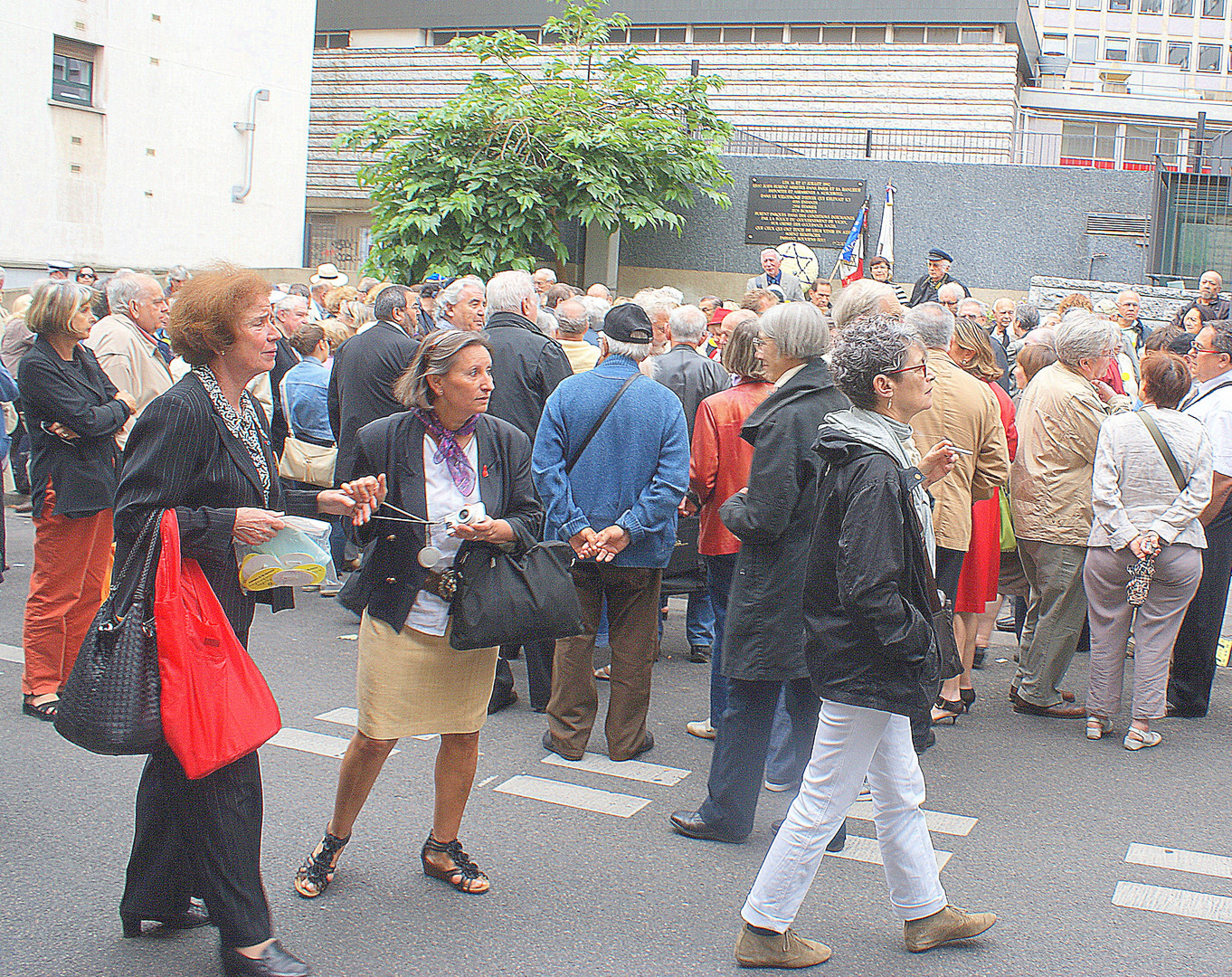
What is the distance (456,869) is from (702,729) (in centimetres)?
203

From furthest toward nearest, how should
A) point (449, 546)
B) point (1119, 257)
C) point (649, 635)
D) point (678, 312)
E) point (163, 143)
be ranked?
1. point (163, 143)
2. point (1119, 257)
3. point (678, 312)
4. point (649, 635)
5. point (449, 546)

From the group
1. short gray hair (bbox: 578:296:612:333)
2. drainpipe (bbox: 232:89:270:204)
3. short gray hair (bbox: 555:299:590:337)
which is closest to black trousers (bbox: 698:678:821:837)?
short gray hair (bbox: 555:299:590:337)

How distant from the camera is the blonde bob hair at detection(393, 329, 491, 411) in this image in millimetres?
3844

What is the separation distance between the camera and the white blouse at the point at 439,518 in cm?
388

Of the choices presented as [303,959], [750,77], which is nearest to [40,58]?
[750,77]

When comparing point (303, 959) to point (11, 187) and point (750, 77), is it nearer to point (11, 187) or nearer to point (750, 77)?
point (11, 187)

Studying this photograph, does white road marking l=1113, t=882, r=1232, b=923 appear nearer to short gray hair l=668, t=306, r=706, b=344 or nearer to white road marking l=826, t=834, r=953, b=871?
white road marking l=826, t=834, r=953, b=871

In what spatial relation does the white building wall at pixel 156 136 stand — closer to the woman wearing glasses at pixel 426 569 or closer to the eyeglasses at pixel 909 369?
A: the woman wearing glasses at pixel 426 569

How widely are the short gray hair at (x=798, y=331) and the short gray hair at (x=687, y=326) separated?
261cm

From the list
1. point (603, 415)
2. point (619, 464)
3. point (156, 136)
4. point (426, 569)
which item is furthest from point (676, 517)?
point (156, 136)

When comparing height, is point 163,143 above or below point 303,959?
above

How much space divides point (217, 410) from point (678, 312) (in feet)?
13.7

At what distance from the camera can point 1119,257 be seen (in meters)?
16.6

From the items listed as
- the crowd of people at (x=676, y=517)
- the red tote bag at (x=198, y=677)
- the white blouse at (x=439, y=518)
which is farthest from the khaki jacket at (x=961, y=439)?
the red tote bag at (x=198, y=677)
